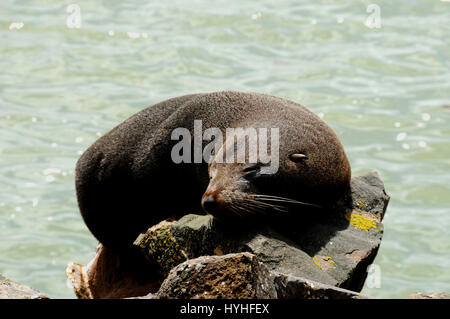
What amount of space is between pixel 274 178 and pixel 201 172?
3.25 feet

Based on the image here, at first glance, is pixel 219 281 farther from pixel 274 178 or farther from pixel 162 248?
pixel 274 178

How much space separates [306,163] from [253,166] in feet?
1.72

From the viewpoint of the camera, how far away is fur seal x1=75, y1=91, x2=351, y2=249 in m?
6.07

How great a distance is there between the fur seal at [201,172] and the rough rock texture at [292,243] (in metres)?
0.17

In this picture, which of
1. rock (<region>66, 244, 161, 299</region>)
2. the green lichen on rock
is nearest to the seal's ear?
the green lichen on rock

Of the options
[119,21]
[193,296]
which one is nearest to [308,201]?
[193,296]

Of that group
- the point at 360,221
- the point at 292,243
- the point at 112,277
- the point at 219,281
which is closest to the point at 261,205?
the point at 292,243

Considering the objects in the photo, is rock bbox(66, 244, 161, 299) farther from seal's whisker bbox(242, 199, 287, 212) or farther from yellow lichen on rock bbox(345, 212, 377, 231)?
yellow lichen on rock bbox(345, 212, 377, 231)

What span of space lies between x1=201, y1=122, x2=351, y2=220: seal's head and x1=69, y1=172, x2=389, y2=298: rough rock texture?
176 mm

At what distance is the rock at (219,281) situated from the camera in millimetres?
4508

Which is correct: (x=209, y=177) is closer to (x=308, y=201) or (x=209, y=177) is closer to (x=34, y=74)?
(x=308, y=201)

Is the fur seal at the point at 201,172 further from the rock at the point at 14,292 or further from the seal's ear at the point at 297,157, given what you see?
the rock at the point at 14,292

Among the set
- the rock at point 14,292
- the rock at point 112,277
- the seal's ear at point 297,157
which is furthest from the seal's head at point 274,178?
the rock at point 112,277

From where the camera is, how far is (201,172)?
686 cm
